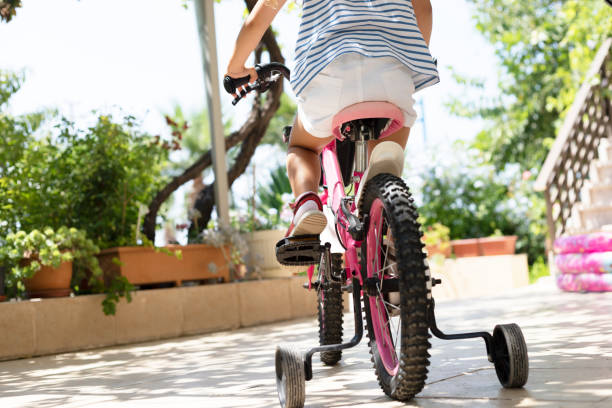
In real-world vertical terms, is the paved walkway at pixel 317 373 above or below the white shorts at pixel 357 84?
below

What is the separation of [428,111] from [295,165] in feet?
46.7

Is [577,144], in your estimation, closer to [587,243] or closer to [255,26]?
[587,243]

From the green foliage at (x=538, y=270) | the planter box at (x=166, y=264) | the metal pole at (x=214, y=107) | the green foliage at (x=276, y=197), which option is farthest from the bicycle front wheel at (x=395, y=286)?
the green foliage at (x=538, y=270)

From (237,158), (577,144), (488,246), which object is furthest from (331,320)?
(488,246)

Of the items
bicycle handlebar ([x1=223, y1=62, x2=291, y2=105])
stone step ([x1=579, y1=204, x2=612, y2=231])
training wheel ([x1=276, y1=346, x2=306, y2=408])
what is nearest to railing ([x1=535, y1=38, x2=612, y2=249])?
stone step ([x1=579, y1=204, x2=612, y2=231])

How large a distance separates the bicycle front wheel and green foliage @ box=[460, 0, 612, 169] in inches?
265

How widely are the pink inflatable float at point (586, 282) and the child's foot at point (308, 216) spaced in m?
3.67

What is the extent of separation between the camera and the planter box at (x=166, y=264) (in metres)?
4.26

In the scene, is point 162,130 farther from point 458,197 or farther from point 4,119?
point 458,197

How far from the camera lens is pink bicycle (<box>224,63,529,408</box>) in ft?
4.85

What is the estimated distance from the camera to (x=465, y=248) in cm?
828

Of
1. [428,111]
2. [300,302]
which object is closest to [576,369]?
[300,302]

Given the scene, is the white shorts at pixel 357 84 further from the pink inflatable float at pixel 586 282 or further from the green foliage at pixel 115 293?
the pink inflatable float at pixel 586 282

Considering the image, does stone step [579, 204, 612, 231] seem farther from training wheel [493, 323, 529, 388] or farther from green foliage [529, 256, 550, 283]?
training wheel [493, 323, 529, 388]
